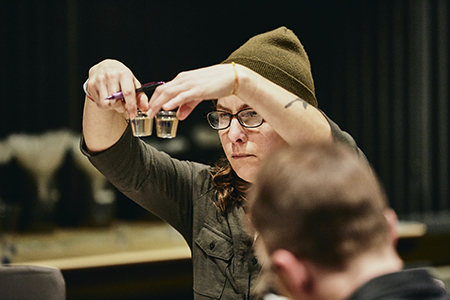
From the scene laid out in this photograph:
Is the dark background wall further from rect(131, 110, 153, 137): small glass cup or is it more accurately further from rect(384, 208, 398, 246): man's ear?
rect(384, 208, 398, 246): man's ear

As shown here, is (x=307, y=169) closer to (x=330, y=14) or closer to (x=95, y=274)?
(x=95, y=274)

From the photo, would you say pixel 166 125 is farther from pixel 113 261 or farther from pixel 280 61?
pixel 113 261

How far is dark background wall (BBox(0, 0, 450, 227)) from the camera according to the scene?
11.7 ft

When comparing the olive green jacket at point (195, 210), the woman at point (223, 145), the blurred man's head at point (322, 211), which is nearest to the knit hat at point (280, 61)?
the woman at point (223, 145)

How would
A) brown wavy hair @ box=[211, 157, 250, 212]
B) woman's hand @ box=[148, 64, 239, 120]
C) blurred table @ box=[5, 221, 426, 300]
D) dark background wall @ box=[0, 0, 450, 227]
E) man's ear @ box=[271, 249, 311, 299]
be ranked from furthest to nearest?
1. dark background wall @ box=[0, 0, 450, 227]
2. blurred table @ box=[5, 221, 426, 300]
3. brown wavy hair @ box=[211, 157, 250, 212]
4. woman's hand @ box=[148, 64, 239, 120]
5. man's ear @ box=[271, 249, 311, 299]

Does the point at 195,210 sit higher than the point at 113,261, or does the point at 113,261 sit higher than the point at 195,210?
the point at 195,210

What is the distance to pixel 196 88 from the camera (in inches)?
37.2

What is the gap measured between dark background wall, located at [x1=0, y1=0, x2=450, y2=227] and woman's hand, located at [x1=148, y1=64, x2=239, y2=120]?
114 inches

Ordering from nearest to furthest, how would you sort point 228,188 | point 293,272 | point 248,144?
point 293,272 < point 248,144 < point 228,188

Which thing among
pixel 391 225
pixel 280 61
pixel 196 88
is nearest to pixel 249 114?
pixel 280 61

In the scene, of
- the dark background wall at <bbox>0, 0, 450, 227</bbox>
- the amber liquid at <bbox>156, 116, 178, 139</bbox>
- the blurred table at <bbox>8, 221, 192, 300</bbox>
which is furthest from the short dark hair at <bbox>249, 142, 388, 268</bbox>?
the dark background wall at <bbox>0, 0, 450, 227</bbox>

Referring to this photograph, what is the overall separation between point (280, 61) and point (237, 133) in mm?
245

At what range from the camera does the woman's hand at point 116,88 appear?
1007mm

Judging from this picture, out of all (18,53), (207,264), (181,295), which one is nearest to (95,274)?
(181,295)
